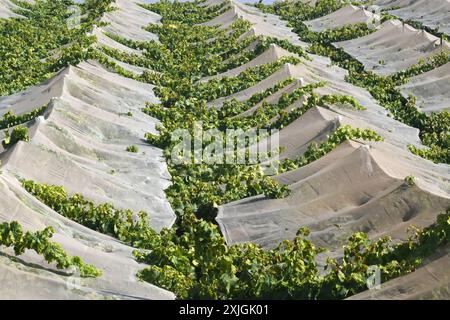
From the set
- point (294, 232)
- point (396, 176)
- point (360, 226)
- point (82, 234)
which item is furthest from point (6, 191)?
point (396, 176)

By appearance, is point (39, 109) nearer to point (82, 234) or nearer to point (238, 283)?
point (82, 234)

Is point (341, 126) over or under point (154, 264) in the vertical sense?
over

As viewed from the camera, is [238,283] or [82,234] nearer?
[238,283]

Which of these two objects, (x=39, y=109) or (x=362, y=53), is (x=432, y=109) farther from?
(x=39, y=109)

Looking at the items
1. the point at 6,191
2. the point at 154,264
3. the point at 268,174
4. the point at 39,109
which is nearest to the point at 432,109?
the point at 268,174

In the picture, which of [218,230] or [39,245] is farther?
[218,230]

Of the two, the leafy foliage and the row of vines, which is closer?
the leafy foliage

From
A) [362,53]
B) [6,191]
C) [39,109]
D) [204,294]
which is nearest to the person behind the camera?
[204,294]

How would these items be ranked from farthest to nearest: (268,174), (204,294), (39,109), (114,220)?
(39,109) < (268,174) < (114,220) < (204,294)

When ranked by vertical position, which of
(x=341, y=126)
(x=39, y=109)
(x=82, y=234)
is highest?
(x=39, y=109)

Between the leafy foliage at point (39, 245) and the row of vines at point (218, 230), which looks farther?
the row of vines at point (218, 230)
